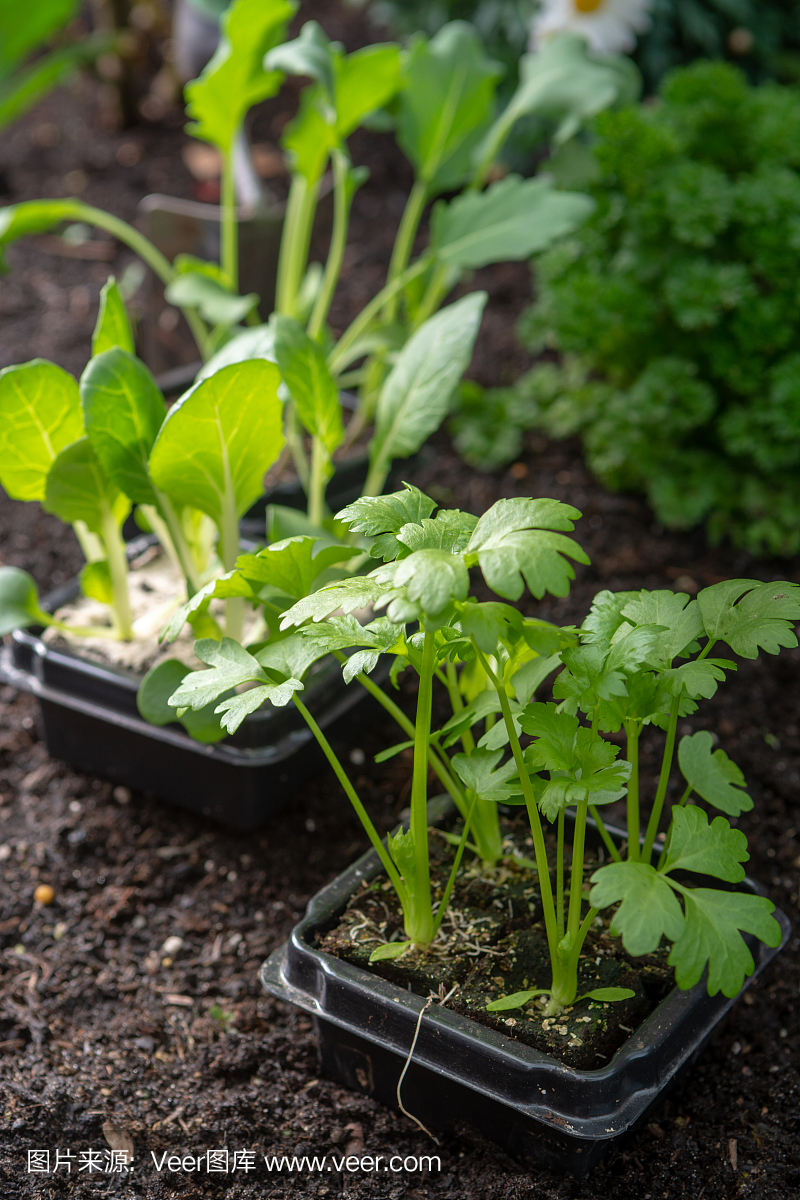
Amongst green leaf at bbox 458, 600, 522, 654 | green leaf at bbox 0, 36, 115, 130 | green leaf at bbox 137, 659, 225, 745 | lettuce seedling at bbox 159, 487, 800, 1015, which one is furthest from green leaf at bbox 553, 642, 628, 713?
green leaf at bbox 0, 36, 115, 130

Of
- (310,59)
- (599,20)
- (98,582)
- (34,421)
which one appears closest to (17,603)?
(98,582)

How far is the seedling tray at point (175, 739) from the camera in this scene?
139 cm

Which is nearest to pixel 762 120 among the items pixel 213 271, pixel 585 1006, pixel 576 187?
pixel 576 187

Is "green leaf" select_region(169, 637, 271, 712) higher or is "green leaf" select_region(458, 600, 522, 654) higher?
"green leaf" select_region(458, 600, 522, 654)

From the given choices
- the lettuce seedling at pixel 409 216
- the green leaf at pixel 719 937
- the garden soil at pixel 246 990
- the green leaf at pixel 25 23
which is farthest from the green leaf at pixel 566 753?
the green leaf at pixel 25 23

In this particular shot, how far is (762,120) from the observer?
2014 millimetres

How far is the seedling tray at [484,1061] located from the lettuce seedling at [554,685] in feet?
0.16

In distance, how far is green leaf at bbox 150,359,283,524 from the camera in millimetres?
1164

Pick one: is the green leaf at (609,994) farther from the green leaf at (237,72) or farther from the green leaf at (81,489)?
the green leaf at (237,72)

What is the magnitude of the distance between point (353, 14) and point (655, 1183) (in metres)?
3.51

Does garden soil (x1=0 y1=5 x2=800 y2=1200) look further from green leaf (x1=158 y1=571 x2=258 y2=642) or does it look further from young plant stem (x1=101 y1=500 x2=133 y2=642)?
green leaf (x1=158 y1=571 x2=258 y2=642)

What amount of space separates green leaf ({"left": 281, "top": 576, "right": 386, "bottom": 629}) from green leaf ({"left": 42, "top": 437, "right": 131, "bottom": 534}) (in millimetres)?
528

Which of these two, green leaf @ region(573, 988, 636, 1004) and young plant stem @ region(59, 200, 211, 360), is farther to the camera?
young plant stem @ region(59, 200, 211, 360)

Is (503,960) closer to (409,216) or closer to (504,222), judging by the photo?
(504,222)
